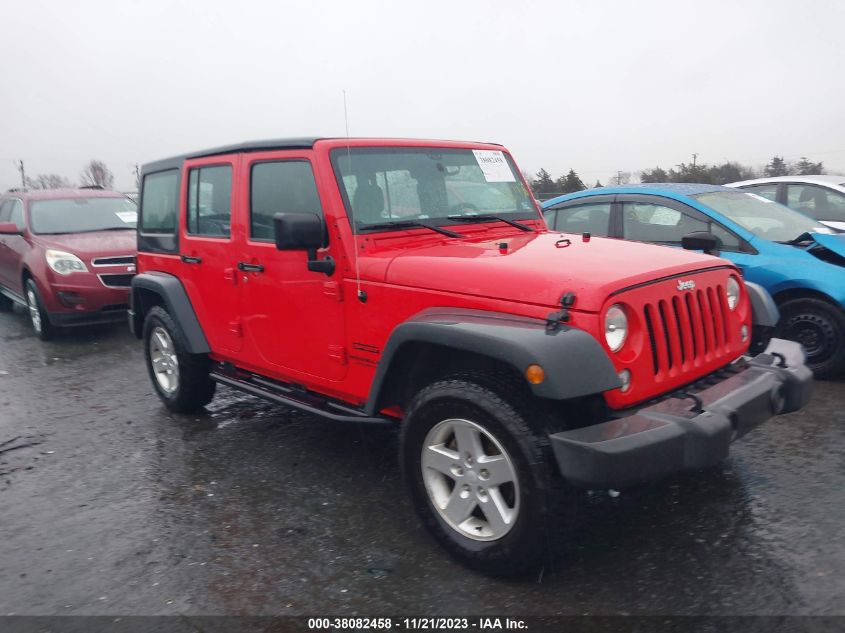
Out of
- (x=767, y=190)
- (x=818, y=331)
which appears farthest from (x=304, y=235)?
(x=767, y=190)

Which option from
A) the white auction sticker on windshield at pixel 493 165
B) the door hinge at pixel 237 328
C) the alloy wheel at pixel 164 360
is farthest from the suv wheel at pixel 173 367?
the white auction sticker on windshield at pixel 493 165

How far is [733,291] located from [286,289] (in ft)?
7.74

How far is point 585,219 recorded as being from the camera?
6746mm

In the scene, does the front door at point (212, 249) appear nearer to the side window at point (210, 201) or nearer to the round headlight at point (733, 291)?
the side window at point (210, 201)

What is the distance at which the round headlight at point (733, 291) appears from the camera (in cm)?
349

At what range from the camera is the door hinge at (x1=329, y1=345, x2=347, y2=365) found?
364 centimetres

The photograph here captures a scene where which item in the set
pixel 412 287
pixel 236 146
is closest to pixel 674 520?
pixel 412 287

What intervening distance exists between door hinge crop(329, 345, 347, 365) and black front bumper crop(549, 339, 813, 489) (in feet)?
4.52

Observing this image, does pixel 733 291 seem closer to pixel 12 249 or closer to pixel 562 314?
pixel 562 314

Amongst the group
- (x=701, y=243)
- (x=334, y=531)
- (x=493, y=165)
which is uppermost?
(x=493, y=165)

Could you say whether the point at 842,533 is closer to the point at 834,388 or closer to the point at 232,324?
the point at 834,388

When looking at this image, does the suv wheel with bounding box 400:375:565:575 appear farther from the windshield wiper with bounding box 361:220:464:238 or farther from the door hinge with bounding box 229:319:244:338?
the door hinge with bounding box 229:319:244:338

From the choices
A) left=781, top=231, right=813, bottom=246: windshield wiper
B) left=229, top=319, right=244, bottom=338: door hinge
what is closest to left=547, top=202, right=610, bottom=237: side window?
left=781, top=231, right=813, bottom=246: windshield wiper

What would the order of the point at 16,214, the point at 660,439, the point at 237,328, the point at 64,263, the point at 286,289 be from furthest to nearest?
the point at 16,214 → the point at 64,263 → the point at 237,328 → the point at 286,289 → the point at 660,439
